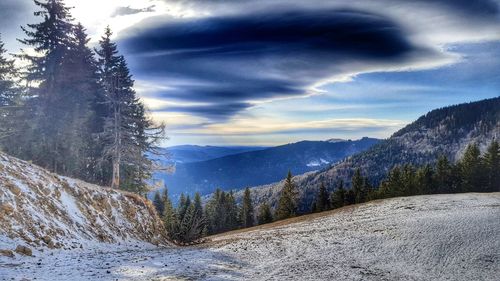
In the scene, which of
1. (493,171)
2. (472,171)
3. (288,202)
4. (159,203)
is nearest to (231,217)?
(159,203)

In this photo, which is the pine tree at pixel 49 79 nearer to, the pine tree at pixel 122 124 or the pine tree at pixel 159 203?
the pine tree at pixel 122 124

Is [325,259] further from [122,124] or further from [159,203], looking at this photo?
[159,203]

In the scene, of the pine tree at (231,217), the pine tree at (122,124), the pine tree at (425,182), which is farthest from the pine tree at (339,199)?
the pine tree at (122,124)

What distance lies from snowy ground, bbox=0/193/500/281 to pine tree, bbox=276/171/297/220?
51202 mm

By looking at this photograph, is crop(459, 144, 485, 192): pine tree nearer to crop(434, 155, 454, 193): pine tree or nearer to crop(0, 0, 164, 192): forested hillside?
crop(434, 155, 454, 193): pine tree

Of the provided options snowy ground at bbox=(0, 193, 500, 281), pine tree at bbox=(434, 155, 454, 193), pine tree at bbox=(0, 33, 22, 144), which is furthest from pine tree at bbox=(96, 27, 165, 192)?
pine tree at bbox=(434, 155, 454, 193)

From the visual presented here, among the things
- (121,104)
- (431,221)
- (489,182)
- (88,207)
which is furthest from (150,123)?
(489,182)

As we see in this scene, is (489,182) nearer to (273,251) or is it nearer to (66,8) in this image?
(273,251)

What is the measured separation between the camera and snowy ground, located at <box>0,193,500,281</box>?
13.7 m


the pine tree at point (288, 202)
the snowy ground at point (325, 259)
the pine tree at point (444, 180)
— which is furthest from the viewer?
the pine tree at point (288, 202)

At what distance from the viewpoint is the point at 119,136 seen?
37.5 meters

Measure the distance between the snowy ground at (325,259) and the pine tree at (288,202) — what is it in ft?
168

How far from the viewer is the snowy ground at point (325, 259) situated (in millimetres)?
13713

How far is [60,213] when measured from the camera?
22.4 meters
